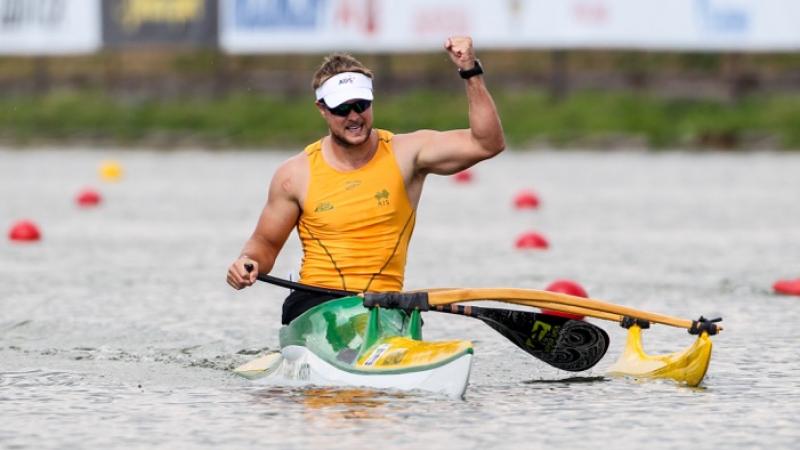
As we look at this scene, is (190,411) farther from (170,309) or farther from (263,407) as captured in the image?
(170,309)

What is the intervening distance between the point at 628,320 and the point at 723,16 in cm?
1947

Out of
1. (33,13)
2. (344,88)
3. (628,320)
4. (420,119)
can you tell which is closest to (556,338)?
(628,320)

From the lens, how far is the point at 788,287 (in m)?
12.8

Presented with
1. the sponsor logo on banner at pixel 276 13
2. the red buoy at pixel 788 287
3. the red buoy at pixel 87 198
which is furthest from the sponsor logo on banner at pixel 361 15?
the red buoy at pixel 788 287

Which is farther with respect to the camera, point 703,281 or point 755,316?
point 703,281

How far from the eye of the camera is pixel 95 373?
976 centimetres

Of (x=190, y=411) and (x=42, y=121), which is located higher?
(x=42, y=121)

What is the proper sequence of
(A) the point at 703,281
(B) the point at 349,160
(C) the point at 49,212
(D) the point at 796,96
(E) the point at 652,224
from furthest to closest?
(D) the point at 796,96
(C) the point at 49,212
(E) the point at 652,224
(A) the point at 703,281
(B) the point at 349,160

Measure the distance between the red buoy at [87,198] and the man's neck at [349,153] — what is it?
11243mm

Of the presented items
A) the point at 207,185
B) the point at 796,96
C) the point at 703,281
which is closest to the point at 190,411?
the point at 703,281

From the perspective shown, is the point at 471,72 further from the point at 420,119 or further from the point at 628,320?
the point at 420,119

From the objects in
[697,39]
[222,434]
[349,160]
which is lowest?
[222,434]

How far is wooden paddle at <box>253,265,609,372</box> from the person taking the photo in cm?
947

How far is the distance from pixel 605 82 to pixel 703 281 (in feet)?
62.7
